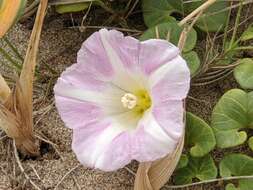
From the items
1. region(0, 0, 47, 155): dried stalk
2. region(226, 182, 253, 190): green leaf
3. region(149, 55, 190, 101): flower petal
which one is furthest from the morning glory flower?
region(226, 182, 253, 190): green leaf

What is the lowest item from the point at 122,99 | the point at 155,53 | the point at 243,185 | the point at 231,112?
the point at 243,185

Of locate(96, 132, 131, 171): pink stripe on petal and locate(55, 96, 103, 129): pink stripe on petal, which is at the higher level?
locate(55, 96, 103, 129): pink stripe on petal

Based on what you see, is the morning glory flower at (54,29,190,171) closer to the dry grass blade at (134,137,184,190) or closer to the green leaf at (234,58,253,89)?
the dry grass blade at (134,137,184,190)

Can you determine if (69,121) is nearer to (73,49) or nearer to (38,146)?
(38,146)

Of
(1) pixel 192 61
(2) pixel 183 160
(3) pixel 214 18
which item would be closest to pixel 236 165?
(2) pixel 183 160

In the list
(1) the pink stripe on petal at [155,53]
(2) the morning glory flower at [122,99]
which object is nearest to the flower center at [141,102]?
(2) the morning glory flower at [122,99]

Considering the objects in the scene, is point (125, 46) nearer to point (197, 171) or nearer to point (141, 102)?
point (141, 102)
